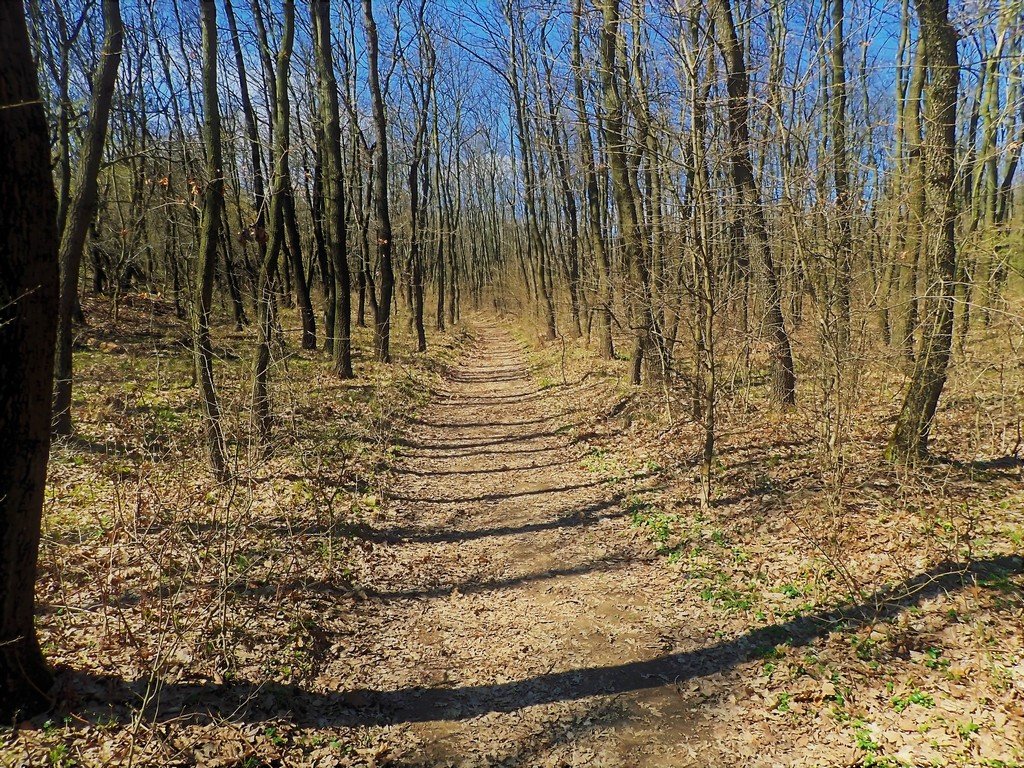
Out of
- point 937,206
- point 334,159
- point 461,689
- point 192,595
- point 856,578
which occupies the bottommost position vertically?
point 461,689

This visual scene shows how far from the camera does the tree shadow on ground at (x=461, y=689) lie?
3.75 metres

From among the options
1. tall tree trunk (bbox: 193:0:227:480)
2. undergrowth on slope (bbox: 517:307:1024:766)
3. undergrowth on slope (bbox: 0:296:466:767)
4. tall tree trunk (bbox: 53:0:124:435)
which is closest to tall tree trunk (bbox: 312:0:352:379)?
undergrowth on slope (bbox: 0:296:466:767)

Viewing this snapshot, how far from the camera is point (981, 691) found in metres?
3.74

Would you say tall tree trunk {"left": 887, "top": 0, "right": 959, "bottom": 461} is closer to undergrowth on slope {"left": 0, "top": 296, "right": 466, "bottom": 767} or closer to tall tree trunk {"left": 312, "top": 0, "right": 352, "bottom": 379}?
undergrowth on slope {"left": 0, "top": 296, "right": 466, "bottom": 767}

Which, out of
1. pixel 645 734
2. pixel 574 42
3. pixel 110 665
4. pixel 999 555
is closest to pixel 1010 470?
pixel 999 555

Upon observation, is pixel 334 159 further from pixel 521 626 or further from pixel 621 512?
pixel 521 626

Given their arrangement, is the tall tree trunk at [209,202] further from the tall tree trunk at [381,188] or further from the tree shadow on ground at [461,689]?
the tall tree trunk at [381,188]

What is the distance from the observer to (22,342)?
3.27 m

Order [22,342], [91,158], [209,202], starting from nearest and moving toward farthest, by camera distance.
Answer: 1. [22,342]
2. [91,158]
3. [209,202]

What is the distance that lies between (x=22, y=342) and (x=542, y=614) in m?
4.60

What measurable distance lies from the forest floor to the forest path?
3 cm

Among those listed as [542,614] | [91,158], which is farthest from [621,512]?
[91,158]

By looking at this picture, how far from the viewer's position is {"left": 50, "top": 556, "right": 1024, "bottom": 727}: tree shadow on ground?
3.75 metres

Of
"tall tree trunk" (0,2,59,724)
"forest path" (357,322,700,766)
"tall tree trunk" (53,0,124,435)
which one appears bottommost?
"forest path" (357,322,700,766)
